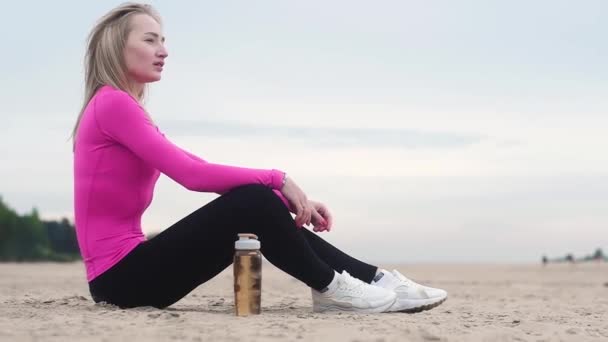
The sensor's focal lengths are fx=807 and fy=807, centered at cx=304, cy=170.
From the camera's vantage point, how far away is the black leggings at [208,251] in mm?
3891

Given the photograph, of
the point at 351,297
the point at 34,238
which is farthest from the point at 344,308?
the point at 34,238

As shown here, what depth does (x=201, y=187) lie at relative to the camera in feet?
12.7

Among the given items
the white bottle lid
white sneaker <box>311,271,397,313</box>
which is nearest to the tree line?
white sneaker <box>311,271,397,313</box>

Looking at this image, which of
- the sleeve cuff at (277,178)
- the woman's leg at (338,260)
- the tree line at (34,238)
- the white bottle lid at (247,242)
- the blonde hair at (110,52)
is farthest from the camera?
the tree line at (34,238)

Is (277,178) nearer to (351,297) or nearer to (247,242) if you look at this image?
(247,242)

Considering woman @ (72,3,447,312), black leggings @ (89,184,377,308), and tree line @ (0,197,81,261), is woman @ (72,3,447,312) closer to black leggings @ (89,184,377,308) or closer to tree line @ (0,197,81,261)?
black leggings @ (89,184,377,308)

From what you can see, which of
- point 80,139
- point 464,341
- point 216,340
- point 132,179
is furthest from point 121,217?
point 464,341

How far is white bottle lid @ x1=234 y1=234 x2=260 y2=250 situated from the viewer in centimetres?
381

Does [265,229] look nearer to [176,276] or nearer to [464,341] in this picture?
[176,276]

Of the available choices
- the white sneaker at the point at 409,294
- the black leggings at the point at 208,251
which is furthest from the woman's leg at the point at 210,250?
the white sneaker at the point at 409,294

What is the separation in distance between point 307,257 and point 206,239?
19.9 inches

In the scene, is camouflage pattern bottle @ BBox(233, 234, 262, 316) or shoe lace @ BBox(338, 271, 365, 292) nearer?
camouflage pattern bottle @ BBox(233, 234, 262, 316)

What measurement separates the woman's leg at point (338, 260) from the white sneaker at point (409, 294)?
0.07 meters

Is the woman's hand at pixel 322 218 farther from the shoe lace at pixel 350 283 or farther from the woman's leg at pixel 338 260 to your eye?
the shoe lace at pixel 350 283
